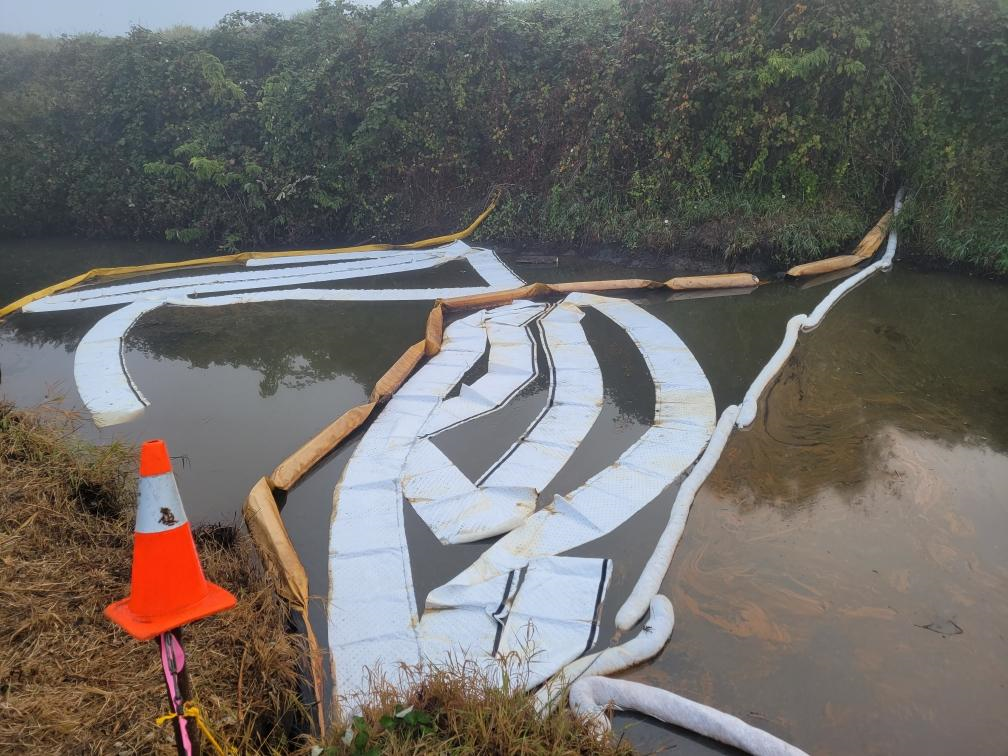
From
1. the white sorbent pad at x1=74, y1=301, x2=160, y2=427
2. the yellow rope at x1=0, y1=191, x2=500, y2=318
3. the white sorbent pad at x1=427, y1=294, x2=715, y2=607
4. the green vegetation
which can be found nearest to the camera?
the white sorbent pad at x1=427, y1=294, x2=715, y2=607

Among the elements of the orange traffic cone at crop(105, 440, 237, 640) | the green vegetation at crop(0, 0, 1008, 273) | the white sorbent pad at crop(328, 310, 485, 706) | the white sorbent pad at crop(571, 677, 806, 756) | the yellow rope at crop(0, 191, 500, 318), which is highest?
the green vegetation at crop(0, 0, 1008, 273)

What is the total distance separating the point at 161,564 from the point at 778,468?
339cm

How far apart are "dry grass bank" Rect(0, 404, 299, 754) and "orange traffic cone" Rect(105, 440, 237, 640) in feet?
2.41

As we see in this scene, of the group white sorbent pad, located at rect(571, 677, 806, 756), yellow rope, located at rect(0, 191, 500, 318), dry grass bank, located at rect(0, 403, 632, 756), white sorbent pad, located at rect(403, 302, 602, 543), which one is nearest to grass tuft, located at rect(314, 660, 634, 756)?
dry grass bank, located at rect(0, 403, 632, 756)

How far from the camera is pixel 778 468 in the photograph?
3.97m

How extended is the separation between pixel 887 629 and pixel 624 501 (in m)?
1.37

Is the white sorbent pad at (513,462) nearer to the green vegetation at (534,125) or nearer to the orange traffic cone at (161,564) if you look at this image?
the orange traffic cone at (161,564)

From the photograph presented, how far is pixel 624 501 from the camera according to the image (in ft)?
12.3

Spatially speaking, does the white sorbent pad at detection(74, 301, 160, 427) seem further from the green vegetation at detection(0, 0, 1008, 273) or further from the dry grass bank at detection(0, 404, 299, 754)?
the green vegetation at detection(0, 0, 1008, 273)

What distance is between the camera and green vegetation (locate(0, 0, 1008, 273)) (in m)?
7.22

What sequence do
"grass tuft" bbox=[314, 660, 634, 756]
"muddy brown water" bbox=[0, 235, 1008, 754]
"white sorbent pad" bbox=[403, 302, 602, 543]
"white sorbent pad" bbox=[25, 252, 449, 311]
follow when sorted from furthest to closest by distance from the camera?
"white sorbent pad" bbox=[25, 252, 449, 311] → "white sorbent pad" bbox=[403, 302, 602, 543] → "muddy brown water" bbox=[0, 235, 1008, 754] → "grass tuft" bbox=[314, 660, 634, 756]

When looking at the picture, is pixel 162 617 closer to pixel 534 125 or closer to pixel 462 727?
pixel 462 727

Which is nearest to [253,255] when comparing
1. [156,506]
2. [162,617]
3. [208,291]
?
[208,291]

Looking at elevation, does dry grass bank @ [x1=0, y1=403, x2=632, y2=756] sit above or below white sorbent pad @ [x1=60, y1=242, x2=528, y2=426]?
below
